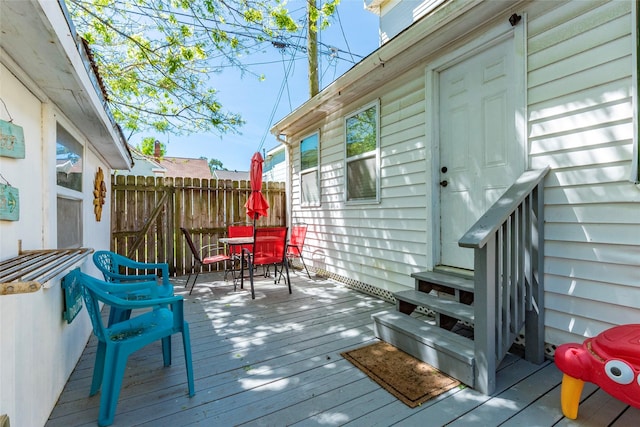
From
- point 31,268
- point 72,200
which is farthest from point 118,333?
point 72,200

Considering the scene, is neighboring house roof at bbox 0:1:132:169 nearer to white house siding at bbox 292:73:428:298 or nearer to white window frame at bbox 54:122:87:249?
white window frame at bbox 54:122:87:249

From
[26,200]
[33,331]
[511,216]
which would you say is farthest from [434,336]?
[26,200]

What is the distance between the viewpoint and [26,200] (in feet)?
5.12

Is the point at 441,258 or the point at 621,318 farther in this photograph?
the point at 441,258

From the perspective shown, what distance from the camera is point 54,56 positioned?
4.45ft

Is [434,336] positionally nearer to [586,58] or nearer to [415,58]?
[586,58]

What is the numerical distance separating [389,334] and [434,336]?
43 centimetres

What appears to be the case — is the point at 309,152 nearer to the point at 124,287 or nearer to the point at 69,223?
the point at 69,223

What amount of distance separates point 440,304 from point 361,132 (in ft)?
8.68

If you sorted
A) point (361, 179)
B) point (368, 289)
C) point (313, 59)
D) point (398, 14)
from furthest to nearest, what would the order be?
1. point (313, 59)
2. point (398, 14)
3. point (361, 179)
4. point (368, 289)

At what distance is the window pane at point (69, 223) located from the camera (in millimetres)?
2186

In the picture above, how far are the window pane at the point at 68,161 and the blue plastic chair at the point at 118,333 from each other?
32.4 inches

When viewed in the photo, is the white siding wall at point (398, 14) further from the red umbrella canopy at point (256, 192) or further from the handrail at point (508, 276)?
the handrail at point (508, 276)

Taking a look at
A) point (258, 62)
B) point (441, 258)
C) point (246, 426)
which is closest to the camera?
point (246, 426)
